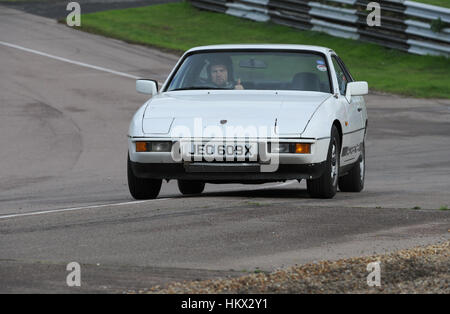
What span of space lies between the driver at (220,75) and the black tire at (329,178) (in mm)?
1304

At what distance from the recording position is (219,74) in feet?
37.9

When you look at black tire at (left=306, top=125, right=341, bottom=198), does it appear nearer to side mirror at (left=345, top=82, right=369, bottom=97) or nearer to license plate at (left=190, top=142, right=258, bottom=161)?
license plate at (left=190, top=142, right=258, bottom=161)

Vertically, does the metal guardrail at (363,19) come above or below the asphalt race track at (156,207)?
above

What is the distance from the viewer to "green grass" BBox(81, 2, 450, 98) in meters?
25.1

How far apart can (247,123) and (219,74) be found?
1.66m

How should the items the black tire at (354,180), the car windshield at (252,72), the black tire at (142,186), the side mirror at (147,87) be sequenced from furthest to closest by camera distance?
the black tire at (354,180) → the side mirror at (147,87) → the car windshield at (252,72) → the black tire at (142,186)

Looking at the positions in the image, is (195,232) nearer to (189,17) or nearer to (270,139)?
(270,139)

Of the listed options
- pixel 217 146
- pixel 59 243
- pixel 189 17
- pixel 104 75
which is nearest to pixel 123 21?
pixel 189 17

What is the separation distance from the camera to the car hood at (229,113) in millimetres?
10031
